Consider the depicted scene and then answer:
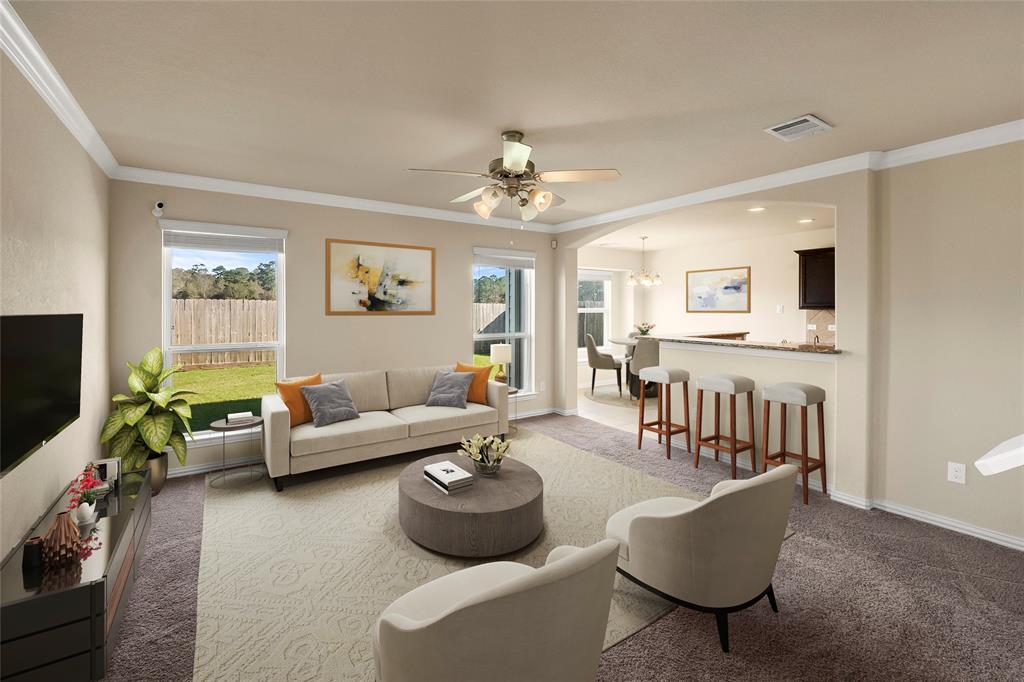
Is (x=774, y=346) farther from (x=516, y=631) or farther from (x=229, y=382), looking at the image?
(x=229, y=382)

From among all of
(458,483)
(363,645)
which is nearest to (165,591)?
(363,645)

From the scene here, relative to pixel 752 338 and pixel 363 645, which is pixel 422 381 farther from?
pixel 752 338

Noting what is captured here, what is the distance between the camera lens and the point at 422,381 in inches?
200

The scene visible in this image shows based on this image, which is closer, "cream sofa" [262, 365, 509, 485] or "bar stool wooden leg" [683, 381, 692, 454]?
"cream sofa" [262, 365, 509, 485]

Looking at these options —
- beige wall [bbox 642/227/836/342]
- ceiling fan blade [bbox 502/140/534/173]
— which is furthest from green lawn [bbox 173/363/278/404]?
beige wall [bbox 642/227/836/342]

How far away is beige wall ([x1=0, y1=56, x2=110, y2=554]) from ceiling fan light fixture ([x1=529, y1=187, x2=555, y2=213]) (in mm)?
2534

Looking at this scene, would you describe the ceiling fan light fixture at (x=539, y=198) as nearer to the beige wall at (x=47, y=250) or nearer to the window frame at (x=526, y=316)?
the beige wall at (x=47, y=250)

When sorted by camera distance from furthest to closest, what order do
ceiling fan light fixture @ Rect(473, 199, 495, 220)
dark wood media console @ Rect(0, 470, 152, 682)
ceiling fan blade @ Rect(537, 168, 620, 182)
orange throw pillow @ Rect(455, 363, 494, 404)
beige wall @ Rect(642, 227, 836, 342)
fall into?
beige wall @ Rect(642, 227, 836, 342), orange throw pillow @ Rect(455, 363, 494, 404), ceiling fan light fixture @ Rect(473, 199, 495, 220), ceiling fan blade @ Rect(537, 168, 620, 182), dark wood media console @ Rect(0, 470, 152, 682)

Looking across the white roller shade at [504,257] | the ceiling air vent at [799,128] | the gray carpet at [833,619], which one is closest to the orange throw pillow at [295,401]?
the gray carpet at [833,619]

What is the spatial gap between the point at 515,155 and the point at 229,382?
3585 millimetres

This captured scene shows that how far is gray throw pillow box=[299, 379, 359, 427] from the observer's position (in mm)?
4176

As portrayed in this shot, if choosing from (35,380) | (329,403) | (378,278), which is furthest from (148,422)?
(378,278)

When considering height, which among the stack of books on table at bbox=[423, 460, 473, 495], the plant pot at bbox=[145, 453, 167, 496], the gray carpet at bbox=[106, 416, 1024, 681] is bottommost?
the gray carpet at bbox=[106, 416, 1024, 681]

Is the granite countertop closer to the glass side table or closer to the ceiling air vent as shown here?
the ceiling air vent
